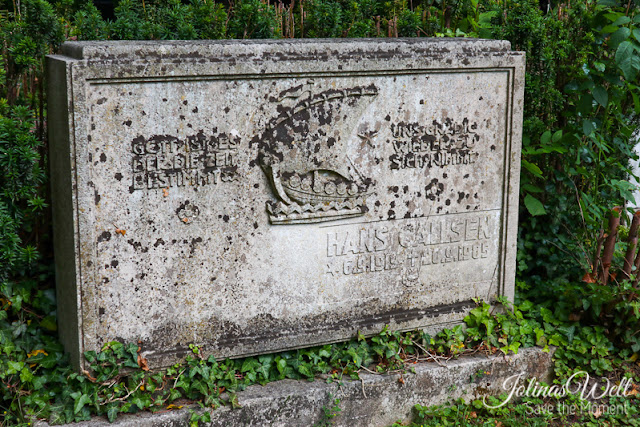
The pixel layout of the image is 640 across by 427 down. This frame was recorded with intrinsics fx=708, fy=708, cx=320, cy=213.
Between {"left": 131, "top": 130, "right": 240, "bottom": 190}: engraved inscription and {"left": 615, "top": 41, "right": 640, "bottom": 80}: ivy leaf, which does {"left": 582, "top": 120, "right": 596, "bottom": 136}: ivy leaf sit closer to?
{"left": 615, "top": 41, "right": 640, "bottom": 80}: ivy leaf

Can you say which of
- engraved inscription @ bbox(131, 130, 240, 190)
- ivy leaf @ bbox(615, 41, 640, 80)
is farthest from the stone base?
ivy leaf @ bbox(615, 41, 640, 80)

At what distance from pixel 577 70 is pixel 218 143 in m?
2.44

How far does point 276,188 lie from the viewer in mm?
3242

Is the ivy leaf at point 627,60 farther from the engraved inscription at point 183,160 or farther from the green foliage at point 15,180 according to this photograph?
the green foliage at point 15,180

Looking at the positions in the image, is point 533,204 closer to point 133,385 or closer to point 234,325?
point 234,325

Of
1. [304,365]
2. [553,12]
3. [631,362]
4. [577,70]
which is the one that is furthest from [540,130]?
[304,365]

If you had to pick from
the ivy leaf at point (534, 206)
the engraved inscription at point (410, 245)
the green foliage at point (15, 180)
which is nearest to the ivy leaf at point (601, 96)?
the ivy leaf at point (534, 206)

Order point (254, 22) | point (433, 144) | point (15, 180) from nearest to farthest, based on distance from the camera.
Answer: point (15, 180) < point (433, 144) < point (254, 22)

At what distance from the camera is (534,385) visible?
12.6 feet

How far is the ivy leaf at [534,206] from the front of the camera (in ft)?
13.9

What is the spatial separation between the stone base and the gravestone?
0.24 meters

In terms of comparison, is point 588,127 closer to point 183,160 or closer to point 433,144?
point 433,144

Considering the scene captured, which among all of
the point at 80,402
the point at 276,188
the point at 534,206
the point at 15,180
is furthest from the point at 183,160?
the point at 534,206

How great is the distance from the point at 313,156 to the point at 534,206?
1625 mm
